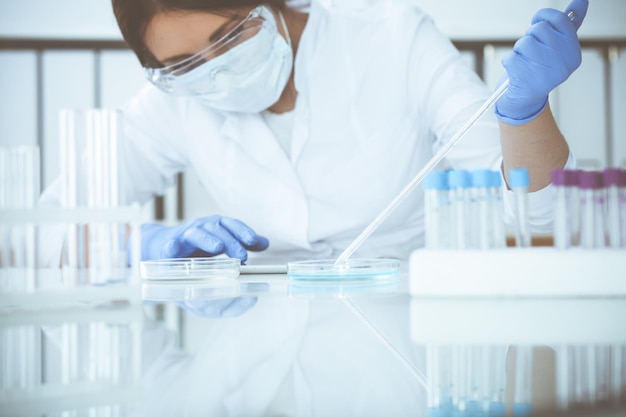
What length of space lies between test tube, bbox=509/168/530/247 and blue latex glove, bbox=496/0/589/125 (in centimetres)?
35

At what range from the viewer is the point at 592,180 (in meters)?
1.02

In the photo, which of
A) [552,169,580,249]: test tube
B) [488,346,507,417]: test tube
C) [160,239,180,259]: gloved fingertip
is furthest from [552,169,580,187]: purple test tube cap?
[160,239,180,259]: gloved fingertip

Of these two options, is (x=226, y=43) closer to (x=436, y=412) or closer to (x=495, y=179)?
(x=495, y=179)

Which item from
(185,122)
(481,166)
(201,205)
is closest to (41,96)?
(201,205)

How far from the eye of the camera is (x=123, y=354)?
0.71 m

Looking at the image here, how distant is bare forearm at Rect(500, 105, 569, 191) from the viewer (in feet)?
4.84

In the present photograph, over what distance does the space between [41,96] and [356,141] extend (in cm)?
447

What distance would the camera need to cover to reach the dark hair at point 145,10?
1.72 metres

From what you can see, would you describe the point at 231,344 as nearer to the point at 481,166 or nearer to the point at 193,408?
the point at 193,408

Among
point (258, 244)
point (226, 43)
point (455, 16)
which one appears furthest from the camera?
point (455, 16)

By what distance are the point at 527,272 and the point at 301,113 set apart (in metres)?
1.15

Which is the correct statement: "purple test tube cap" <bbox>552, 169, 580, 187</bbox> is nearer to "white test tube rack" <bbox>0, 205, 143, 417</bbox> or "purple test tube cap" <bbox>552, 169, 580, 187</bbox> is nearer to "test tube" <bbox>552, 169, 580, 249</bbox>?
"test tube" <bbox>552, 169, 580, 249</bbox>

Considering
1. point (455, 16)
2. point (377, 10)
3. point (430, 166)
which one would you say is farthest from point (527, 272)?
point (455, 16)

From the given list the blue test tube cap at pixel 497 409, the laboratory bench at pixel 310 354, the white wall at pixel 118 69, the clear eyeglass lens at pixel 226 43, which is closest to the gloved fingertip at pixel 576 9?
the laboratory bench at pixel 310 354
